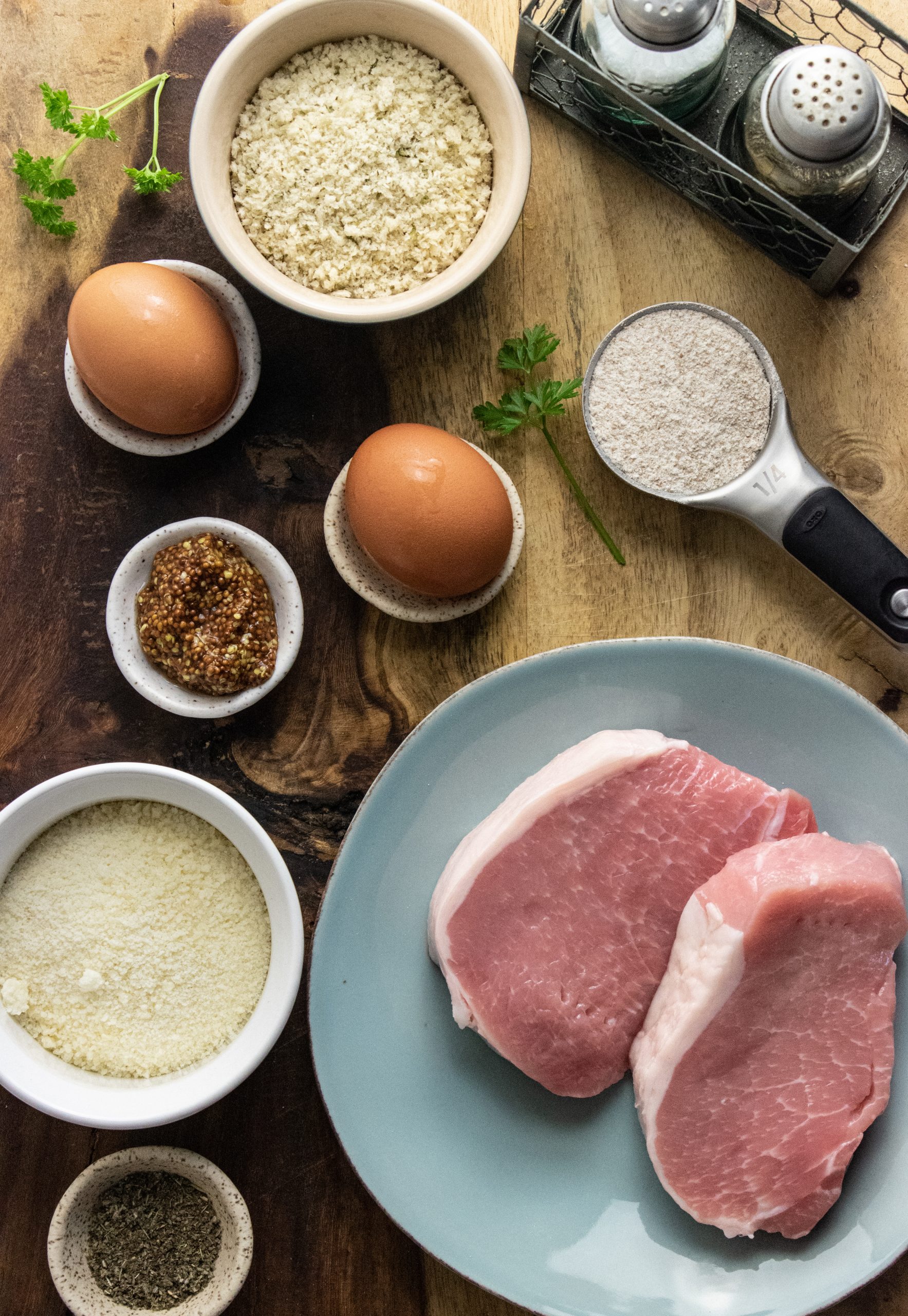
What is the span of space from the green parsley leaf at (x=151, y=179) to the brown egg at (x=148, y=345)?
0.46 feet

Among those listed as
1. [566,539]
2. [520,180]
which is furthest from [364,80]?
[566,539]

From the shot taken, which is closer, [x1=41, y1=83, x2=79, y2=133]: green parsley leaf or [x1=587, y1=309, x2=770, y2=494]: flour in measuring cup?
[x1=41, y1=83, x2=79, y2=133]: green parsley leaf

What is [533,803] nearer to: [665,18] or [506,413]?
[506,413]

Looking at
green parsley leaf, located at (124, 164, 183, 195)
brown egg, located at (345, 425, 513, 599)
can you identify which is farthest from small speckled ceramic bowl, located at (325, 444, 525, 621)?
green parsley leaf, located at (124, 164, 183, 195)

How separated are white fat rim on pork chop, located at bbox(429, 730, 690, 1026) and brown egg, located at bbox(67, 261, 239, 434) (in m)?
0.73

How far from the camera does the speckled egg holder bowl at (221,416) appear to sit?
4.75 ft

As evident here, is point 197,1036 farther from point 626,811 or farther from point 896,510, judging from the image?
point 896,510

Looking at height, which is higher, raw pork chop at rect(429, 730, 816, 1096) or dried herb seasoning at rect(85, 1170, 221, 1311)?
raw pork chop at rect(429, 730, 816, 1096)

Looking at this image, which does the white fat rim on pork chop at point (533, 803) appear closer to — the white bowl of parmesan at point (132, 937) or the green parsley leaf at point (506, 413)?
the white bowl of parmesan at point (132, 937)

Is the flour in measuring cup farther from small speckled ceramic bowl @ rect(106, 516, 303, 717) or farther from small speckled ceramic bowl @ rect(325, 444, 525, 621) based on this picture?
small speckled ceramic bowl @ rect(106, 516, 303, 717)

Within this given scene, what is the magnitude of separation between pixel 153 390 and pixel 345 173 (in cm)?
41

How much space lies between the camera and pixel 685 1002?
1.32 m

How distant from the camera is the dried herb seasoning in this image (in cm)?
140

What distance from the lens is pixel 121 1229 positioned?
4.68 ft
